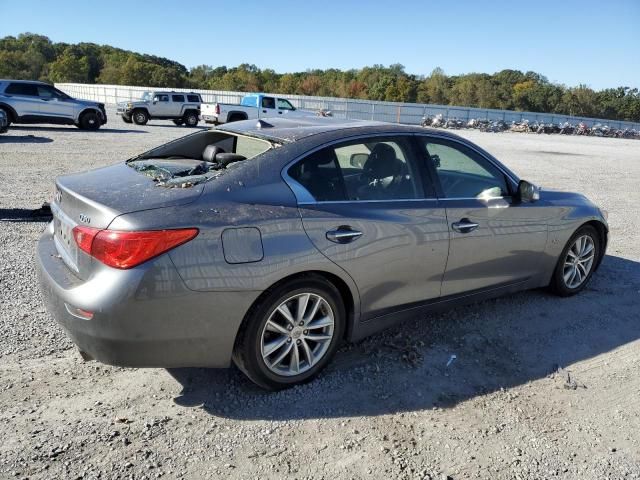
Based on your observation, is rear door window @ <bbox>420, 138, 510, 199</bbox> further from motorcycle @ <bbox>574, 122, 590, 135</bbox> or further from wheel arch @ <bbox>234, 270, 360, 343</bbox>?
motorcycle @ <bbox>574, 122, 590, 135</bbox>

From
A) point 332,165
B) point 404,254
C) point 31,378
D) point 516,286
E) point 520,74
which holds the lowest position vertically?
point 31,378

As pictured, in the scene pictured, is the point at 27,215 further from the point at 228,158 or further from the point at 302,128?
the point at 302,128

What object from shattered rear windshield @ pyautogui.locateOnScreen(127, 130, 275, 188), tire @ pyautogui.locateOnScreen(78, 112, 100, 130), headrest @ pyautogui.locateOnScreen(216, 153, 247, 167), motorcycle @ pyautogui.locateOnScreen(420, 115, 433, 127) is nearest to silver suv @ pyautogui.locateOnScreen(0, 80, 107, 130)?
tire @ pyautogui.locateOnScreen(78, 112, 100, 130)

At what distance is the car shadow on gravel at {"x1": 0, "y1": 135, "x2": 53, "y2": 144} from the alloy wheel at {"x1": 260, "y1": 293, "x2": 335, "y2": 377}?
15.0 metres

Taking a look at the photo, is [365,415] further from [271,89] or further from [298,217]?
[271,89]

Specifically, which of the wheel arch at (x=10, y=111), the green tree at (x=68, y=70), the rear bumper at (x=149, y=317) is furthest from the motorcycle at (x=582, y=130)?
the green tree at (x=68, y=70)

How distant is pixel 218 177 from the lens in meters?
3.11

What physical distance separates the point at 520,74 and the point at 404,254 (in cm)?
11501

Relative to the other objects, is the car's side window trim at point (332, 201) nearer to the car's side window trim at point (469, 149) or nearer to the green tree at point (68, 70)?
the car's side window trim at point (469, 149)

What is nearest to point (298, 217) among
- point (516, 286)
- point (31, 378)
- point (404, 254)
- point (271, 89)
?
point (404, 254)

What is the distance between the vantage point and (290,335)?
3.21 metres

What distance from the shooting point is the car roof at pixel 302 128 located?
358 cm

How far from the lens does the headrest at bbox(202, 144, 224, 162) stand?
3777 millimetres

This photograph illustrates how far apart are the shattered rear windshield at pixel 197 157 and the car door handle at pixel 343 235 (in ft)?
2.27
